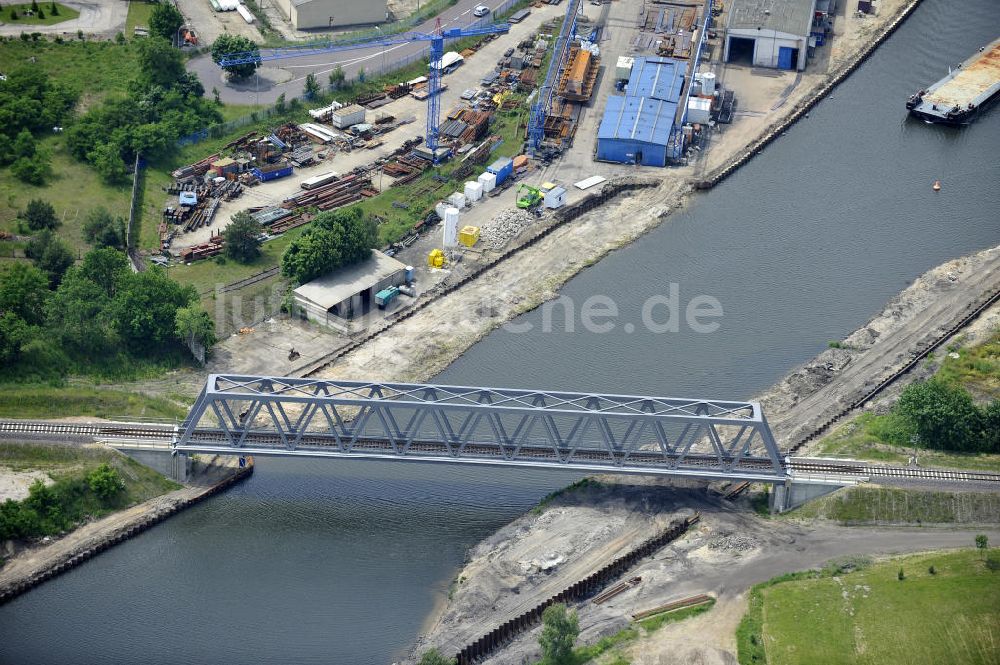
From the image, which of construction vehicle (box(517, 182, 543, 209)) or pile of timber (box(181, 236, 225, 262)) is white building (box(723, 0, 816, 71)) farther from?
pile of timber (box(181, 236, 225, 262))

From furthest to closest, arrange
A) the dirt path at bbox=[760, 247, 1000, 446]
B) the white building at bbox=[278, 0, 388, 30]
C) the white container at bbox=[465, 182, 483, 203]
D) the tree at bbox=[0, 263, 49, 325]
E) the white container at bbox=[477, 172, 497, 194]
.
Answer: the white building at bbox=[278, 0, 388, 30] → the white container at bbox=[477, 172, 497, 194] → the white container at bbox=[465, 182, 483, 203] → the dirt path at bbox=[760, 247, 1000, 446] → the tree at bbox=[0, 263, 49, 325]

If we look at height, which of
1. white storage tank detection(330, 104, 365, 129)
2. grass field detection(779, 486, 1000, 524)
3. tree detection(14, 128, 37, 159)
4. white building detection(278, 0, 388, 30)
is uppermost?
white building detection(278, 0, 388, 30)

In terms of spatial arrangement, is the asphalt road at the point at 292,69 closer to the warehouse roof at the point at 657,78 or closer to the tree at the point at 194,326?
the warehouse roof at the point at 657,78

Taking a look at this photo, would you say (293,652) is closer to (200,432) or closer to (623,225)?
(200,432)

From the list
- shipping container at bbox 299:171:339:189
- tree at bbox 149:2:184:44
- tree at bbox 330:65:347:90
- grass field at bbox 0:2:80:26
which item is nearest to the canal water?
shipping container at bbox 299:171:339:189

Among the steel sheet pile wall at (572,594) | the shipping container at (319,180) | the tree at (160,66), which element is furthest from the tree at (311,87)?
the steel sheet pile wall at (572,594)

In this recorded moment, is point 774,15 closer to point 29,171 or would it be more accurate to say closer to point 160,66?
point 160,66
